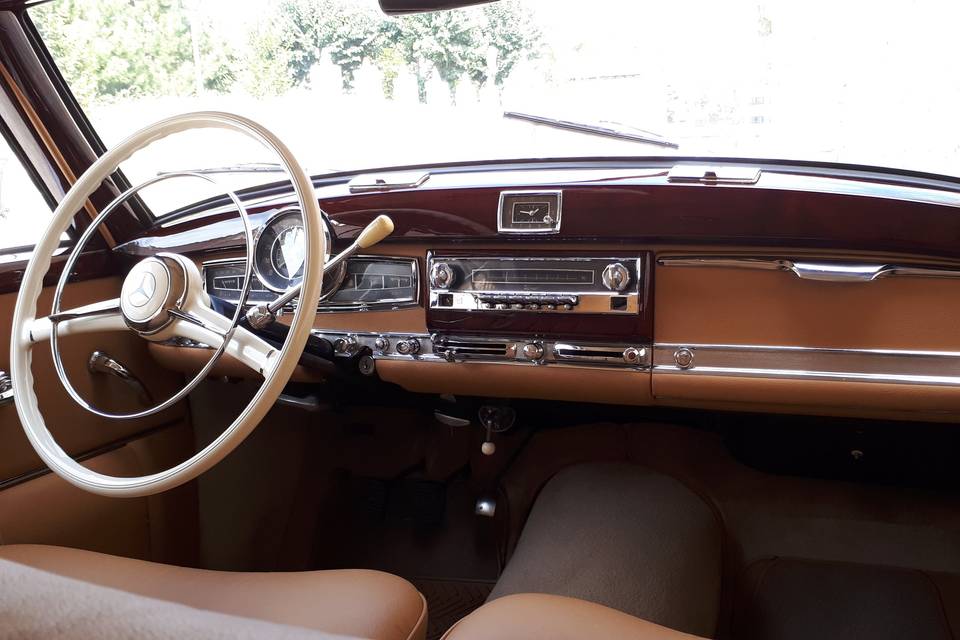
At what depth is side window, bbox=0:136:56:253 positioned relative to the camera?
190 cm

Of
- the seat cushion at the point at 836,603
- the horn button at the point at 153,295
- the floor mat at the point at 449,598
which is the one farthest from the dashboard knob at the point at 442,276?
the seat cushion at the point at 836,603

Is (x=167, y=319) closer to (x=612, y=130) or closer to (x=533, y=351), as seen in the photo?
(x=533, y=351)

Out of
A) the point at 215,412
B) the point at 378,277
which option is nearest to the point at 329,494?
the point at 215,412

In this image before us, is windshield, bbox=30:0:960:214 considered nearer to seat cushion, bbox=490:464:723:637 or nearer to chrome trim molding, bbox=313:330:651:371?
chrome trim molding, bbox=313:330:651:371

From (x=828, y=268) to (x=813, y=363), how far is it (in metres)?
0.19

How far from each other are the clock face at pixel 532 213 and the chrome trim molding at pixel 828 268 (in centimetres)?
29

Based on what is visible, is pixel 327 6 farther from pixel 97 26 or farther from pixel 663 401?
pixel 663 401

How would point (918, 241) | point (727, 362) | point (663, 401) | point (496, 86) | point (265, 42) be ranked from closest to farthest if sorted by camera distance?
point (918, 241), point (727, 362), point (663, 401), point (496, 86), point (265, 42)

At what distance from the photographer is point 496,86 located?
183 cm

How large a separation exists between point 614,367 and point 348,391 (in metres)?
0.77

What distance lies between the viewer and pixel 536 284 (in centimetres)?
162

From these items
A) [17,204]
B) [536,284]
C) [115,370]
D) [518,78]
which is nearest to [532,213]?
[536,284]

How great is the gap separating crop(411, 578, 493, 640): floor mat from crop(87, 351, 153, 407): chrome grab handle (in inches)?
34.7

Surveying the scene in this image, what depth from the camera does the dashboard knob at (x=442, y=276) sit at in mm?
1670
